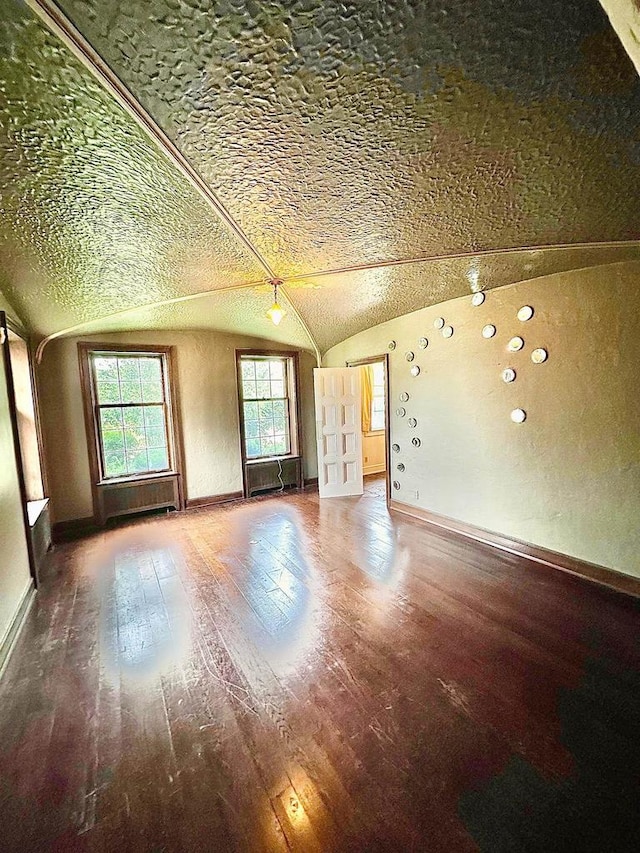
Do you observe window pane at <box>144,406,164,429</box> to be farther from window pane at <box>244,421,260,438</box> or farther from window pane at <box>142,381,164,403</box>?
window pane at <box>244,421,260,438</box>

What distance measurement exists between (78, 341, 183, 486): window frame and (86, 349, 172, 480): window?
13 millimetres

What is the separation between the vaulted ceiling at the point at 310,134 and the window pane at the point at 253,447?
11.0 ft

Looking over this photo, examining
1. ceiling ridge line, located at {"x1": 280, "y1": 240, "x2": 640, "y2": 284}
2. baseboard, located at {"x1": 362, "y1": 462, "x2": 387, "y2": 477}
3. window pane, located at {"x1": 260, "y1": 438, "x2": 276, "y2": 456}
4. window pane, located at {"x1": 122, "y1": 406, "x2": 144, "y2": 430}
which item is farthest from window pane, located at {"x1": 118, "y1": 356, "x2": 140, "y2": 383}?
baseboard, located at {"x1": 362, "y1": 462, "x2": 387, "y2": 477}

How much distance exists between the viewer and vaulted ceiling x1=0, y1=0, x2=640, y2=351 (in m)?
0.89

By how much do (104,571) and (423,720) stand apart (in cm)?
287

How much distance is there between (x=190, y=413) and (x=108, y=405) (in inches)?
38.7

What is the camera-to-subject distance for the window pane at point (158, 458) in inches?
186

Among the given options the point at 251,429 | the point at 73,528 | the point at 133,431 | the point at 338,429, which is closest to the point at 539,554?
the point at 338,429

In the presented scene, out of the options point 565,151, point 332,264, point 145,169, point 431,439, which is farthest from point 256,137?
point 431,439

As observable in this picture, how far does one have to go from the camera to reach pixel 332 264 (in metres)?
2.52

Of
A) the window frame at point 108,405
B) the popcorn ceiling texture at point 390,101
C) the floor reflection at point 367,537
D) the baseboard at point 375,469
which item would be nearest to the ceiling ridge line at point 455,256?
the popcorn ceiling texture at point 390,101

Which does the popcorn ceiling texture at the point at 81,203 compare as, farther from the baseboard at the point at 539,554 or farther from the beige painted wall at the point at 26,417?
the baseboard at the point at 539,554

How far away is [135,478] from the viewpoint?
4.52 m

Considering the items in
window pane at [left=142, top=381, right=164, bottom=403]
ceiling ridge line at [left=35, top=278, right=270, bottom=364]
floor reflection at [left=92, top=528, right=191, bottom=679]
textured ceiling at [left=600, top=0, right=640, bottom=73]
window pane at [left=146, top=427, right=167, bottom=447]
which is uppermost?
ceiling ridge line at [left=35, top=278, right=270, bottom=364]
